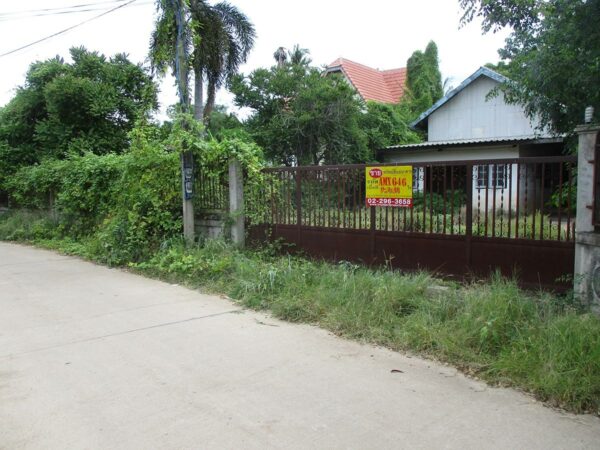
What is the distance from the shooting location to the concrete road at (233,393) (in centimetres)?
343

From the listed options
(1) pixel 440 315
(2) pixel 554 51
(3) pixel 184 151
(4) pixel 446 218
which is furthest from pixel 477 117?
(1) pixel 440 315

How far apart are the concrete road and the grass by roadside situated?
0.69 ft

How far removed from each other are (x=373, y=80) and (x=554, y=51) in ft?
75.5

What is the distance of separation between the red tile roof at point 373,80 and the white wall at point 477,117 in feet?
17.6

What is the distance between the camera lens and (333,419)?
12.0 feet

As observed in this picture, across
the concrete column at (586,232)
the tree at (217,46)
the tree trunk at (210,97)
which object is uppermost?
the tree at (217,46)

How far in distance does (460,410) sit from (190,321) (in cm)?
351

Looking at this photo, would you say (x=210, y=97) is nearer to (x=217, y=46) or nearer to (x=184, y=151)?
(x=217, y=46)

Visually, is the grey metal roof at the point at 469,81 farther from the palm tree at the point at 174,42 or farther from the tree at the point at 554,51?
the palm tree at the point at 174,42

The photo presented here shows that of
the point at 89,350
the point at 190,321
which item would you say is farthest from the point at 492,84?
the point at 89,350

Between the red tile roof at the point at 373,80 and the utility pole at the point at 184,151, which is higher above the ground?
the red tile roof at the point at 373,80

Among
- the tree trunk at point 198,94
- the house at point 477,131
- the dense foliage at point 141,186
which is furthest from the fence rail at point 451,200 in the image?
the tree trunk at point 198,94

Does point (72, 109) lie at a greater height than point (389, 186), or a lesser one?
greater

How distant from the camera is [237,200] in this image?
9.23 meters
